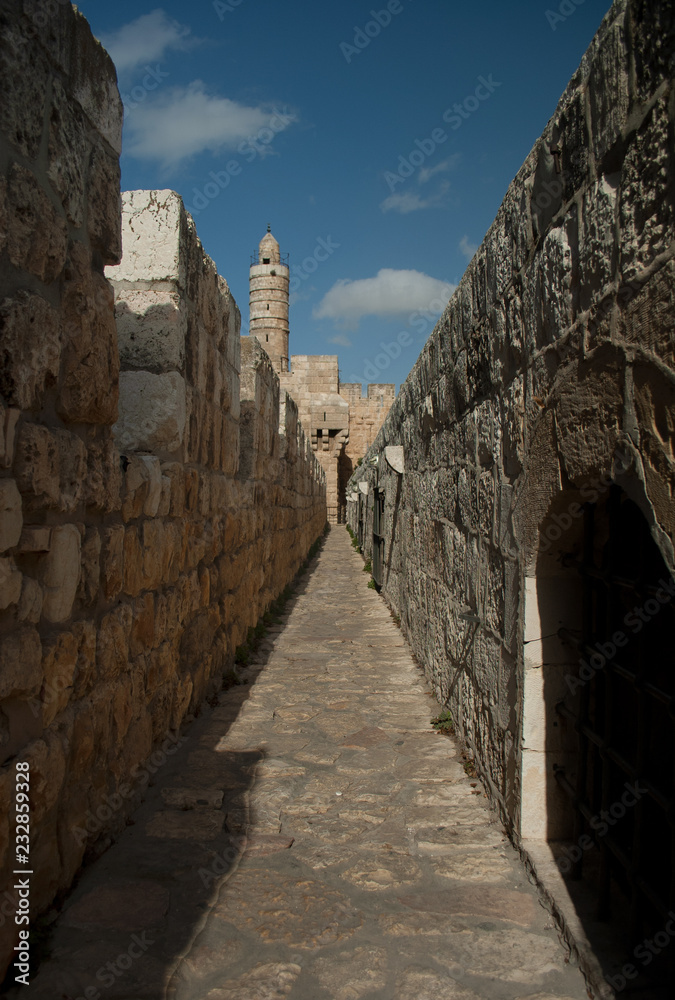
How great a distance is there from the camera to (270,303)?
33125 millimetres

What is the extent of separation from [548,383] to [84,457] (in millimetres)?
1409

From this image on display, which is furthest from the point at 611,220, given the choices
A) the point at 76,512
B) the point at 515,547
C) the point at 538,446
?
the point at 76,512

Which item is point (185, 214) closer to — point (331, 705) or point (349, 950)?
point (331, 705)

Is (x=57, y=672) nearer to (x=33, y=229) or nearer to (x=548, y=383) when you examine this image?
(x=33, y=229)

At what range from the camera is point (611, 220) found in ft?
5.03

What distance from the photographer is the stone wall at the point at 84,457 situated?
165 cm

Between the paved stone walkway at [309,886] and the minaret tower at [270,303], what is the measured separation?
99.0 feet

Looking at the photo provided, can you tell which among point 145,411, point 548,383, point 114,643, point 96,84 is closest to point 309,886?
point 114,643

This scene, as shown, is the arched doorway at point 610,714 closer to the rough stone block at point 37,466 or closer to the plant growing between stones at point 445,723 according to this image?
the plant growing between stones at point 445,723

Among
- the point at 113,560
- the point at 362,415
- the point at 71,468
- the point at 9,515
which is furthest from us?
the point at 362,415

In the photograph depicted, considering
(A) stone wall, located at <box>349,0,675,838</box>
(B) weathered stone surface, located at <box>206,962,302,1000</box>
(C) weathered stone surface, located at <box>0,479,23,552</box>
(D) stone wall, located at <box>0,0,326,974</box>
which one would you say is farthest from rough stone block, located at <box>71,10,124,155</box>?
(B) weathered stone surface, located at <box>206,962,302,1000</box>

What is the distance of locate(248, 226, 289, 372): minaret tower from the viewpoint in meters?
32.8

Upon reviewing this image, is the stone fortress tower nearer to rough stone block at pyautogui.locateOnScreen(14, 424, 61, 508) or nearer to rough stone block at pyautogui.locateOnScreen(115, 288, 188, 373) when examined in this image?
rough stone block at pyautogui.locateOnScreen(115, 288, 188, 373)

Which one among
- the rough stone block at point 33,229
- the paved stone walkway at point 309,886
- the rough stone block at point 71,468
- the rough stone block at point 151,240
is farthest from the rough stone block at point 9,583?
the rough stone block at point 151,240
